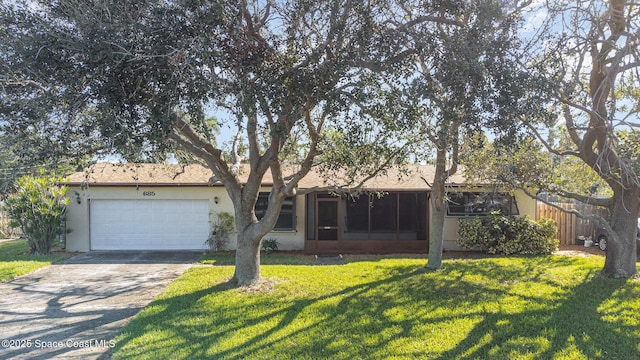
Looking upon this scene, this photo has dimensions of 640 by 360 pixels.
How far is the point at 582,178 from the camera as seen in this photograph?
13266 mm

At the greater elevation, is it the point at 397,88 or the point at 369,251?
the point at 397,88

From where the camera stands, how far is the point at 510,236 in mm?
13859

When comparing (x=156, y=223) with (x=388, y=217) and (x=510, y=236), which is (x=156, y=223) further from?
(x=510, y=236)

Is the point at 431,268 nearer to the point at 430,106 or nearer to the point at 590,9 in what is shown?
the point at 430,106

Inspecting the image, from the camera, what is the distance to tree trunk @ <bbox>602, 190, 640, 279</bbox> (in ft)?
30.5

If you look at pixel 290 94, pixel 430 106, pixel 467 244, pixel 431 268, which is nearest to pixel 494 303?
pixel 431 268

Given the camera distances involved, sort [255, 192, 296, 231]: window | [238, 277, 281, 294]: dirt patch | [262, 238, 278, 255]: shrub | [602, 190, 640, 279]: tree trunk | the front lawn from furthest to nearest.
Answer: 1. [255, 192, 296, 231]: window
2. [262, 238, 278, 255]: shrub
3. [602, 190, 640, 279]: tree trunk
4. [238, 277, 281, 294]: dirt patch
5. the front lawn

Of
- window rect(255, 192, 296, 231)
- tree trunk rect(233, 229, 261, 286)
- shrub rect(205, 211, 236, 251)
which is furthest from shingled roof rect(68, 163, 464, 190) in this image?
tree trunk rect(233, 229, 261, 286)

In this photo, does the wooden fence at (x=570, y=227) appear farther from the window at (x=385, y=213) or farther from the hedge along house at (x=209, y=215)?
the window at (x=385, y=213)

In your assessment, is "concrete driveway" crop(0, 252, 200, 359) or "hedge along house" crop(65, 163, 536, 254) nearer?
"concrete driveway" crop(0, 252, 200, 359)

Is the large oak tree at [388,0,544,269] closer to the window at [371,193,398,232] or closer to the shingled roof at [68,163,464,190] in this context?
the shingled roof at [68,163,464,190]

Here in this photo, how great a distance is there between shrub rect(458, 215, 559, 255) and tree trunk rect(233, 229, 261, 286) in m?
8.33

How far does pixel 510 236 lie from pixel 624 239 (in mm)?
4624

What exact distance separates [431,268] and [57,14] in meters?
9.71
